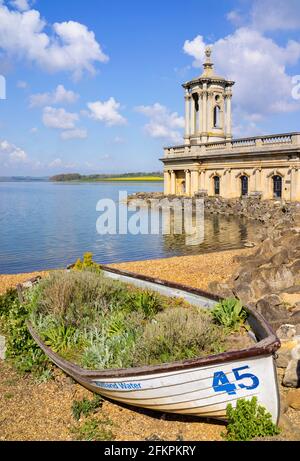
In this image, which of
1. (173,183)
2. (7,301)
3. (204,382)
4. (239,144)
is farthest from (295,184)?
(204,382)

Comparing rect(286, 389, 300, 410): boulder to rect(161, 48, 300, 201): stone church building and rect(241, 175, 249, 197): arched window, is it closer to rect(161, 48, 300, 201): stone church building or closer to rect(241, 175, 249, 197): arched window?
rect(161, 48, 300, 201): stone church building

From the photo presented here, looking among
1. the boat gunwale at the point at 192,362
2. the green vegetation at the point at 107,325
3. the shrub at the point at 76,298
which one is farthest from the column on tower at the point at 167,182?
the boat gunwale at the point at 192,362

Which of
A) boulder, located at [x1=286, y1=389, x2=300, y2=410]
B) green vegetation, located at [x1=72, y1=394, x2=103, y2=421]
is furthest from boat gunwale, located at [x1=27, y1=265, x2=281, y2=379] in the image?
boulder, located at [x1=286, y1=389, x2=300, y2=410]

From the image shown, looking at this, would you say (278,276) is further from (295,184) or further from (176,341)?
(295,184)

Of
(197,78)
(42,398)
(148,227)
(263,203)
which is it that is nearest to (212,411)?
(42,398)

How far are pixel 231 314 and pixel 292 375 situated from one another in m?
1.49

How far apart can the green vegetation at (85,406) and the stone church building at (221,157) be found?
32845mm

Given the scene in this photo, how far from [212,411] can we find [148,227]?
2798 cm

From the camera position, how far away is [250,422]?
227 inches

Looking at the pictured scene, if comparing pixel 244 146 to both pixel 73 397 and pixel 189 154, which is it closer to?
pixel 189 154

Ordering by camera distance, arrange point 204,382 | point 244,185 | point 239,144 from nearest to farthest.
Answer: point 204,382, point 239,144, point 244,185

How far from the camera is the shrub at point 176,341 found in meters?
6.77

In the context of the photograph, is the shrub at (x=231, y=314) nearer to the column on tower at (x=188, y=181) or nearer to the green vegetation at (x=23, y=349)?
the green vegetation at (x=23, y=349)

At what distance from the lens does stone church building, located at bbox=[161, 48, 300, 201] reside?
123ft
